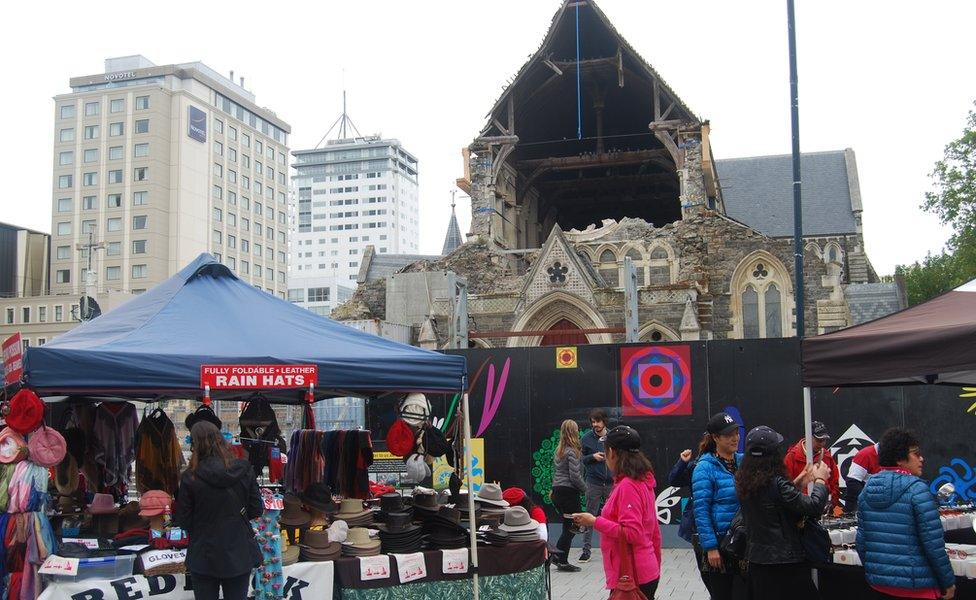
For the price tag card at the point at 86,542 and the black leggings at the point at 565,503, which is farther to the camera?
the black leggings at the point at 565,503

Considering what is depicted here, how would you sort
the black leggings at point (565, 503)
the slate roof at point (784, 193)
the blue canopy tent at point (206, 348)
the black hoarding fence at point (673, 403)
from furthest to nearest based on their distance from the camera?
the slate roof at point (784, 193) < the black hoarding fence at point (673, 403) < the black leggings at point (565, 503) < the blue canopy tent at point (206, 348)

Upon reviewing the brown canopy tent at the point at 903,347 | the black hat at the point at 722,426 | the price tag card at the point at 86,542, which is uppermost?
the brown canopy tent at the point at 903,347

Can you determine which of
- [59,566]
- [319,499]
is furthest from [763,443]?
[59,566]

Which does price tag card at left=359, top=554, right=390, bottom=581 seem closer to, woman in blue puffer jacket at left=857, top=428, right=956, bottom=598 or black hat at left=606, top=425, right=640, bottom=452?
black hat at left=606, top=425, right=640, bottom=452

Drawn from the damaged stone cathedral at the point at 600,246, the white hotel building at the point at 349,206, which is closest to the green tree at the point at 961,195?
the damaged stone cathedral at the point at 600,246

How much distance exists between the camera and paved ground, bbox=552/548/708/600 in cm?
902

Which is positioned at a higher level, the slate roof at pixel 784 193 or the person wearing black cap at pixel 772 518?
the slate roof at pixel 784 193

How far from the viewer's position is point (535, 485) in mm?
12766

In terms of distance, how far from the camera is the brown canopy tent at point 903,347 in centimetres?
573

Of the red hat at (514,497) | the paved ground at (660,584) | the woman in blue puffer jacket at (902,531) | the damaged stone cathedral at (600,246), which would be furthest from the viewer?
the damaged stone cathedral at (600,246)

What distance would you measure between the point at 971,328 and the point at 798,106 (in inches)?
230

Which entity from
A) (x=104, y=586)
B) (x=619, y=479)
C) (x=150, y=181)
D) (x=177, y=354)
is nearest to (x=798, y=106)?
(x=619, y=479)

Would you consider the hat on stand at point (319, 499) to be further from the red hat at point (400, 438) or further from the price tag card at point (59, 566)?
the price tag card at point (59, 566)

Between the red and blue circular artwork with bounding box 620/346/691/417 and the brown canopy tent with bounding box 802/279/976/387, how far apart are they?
546cm
